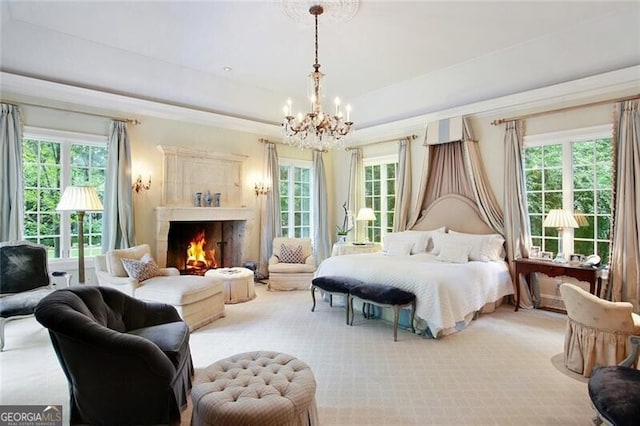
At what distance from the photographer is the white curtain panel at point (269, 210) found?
7.11 meters

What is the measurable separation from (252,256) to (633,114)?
634 centimetres

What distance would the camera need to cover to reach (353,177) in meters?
7.78

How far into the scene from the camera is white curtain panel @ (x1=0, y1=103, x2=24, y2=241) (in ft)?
14.5

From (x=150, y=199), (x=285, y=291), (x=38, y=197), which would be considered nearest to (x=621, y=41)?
(x=285, y=291)

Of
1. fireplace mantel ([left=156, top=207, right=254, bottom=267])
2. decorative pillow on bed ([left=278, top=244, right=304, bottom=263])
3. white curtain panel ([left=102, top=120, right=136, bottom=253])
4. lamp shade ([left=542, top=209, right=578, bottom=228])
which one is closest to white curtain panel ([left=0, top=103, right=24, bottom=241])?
white curtain panel ([left=102, top=120, right=136, bottom=253])

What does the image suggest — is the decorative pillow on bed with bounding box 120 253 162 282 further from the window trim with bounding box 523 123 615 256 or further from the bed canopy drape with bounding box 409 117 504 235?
the window trim with bounding box 523 123 615 256

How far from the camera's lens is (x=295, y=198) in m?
7.89

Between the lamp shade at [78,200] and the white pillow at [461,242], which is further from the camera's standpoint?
the white pillow at [461,242]

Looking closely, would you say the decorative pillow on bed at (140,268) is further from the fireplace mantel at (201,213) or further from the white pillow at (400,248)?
the white pillow at (400,248)

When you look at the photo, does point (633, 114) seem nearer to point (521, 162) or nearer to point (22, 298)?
point (521, 162)

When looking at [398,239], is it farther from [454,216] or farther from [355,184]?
[355,184]

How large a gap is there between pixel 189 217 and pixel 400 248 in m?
3.71

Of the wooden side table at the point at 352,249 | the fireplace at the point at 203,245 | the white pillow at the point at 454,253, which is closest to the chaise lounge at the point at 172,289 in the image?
the fireplace at the point at 203,245

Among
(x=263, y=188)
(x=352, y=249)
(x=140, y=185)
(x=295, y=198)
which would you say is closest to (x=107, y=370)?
(x=140, y=185)
